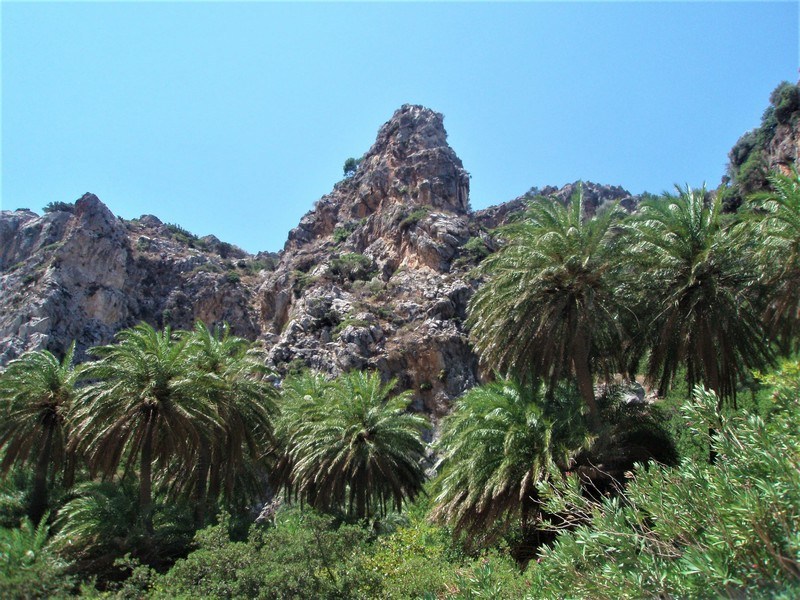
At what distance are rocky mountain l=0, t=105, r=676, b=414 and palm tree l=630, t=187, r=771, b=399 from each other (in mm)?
26571

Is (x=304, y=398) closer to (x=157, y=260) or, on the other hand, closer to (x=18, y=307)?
(x=18, y=307)

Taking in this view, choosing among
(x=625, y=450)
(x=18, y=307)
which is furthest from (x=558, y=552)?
(x=18, y=307)

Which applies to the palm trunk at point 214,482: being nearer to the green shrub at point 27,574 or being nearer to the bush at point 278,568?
the bush at point 278,568

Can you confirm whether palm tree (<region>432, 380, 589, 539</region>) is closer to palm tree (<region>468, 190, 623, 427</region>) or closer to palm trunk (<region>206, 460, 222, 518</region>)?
palm tree (<region>468, 190, 623, 427</region>)

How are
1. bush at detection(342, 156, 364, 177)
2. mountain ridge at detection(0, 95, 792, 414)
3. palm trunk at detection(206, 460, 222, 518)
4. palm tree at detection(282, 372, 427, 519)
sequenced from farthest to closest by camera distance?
bush at detection(342, 156, 364, 177)
mountain ridge at detection(0, 95, 792, 414)
palm tree at detection(282, 372, 427, 519)
palm trunk at detection(206, 460, 222, 518)

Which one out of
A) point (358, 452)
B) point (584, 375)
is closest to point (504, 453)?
point (584, 375)

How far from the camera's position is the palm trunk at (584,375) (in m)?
18.6

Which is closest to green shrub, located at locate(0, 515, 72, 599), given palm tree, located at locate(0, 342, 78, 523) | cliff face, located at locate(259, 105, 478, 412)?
palm tree, located at locate(0, 342, 78, 523)

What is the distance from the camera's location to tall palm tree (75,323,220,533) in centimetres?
1959

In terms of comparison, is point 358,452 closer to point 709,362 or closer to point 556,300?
point 556,300

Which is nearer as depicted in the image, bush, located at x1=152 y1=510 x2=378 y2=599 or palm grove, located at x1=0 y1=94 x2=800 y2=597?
bush, located at x1=152 y1=510 x2=378 y2=599

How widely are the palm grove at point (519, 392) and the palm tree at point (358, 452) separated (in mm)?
91

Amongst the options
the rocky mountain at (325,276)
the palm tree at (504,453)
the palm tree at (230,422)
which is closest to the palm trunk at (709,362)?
the palm tree at (504,453)

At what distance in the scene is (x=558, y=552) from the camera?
26.6 feet
